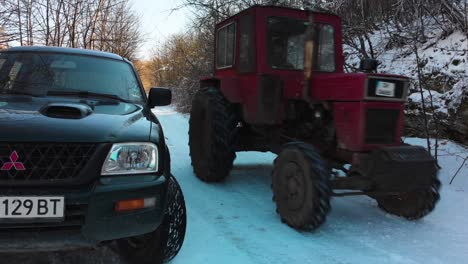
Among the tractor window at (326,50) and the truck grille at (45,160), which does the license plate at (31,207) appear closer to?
the truck grille at (45,160)

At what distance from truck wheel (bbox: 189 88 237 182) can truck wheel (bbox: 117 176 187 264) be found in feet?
7.53

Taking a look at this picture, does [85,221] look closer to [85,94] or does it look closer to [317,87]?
[85,94]

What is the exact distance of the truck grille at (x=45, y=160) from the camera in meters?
2.15

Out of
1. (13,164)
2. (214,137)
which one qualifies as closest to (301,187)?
(214,137)

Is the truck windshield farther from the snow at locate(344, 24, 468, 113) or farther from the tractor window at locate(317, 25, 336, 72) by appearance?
the snow at locate(344, 24, 468, 113)

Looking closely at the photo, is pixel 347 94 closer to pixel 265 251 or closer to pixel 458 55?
pixel 265 251

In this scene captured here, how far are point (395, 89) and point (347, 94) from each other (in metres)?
0.45

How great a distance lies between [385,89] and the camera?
12.2 feet

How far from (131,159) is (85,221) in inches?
17.1

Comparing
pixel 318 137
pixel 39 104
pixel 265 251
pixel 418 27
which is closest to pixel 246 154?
pixel 318 137

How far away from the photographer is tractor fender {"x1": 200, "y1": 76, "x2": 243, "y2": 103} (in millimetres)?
5238

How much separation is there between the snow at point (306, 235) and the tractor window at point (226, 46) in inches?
70.5

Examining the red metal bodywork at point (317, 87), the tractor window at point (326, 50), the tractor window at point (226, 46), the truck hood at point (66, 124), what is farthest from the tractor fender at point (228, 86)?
the truck hood at point (66, 124)

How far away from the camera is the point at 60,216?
2.18 meters
